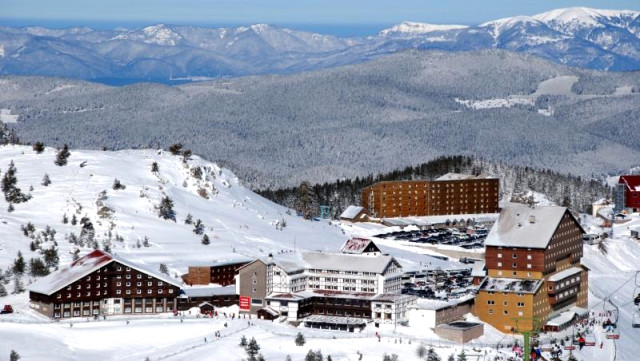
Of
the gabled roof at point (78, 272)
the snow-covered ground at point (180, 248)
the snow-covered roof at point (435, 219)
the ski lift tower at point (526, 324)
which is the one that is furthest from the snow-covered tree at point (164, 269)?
the snow-covered roof at point (435, 219)

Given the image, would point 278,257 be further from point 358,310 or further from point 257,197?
point 257,197

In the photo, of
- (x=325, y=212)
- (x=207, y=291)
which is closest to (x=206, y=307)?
(x=207, y=291)

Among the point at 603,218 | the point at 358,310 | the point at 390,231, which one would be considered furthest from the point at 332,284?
the point at 603,218

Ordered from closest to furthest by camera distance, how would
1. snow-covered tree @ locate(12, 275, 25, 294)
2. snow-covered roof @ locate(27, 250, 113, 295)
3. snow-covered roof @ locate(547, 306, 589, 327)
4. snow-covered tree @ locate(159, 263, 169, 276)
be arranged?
snow-covered roof @ locate(27, 250, 113, 295)
snow-covered tree @ locate(12, 275, 25, 294)
snow-covered roof @ locate(547, 306, 589, 327)
snow-covered tree @ locate(159, 263, 169, 276)

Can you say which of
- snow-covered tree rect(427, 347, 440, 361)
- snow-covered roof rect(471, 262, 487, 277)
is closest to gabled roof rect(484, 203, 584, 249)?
snow-covered roof rect(471, 262, 487, 277)

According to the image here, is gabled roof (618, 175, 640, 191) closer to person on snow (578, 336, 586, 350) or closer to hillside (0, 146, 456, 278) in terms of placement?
hillside (0, 146, 456, 278)
